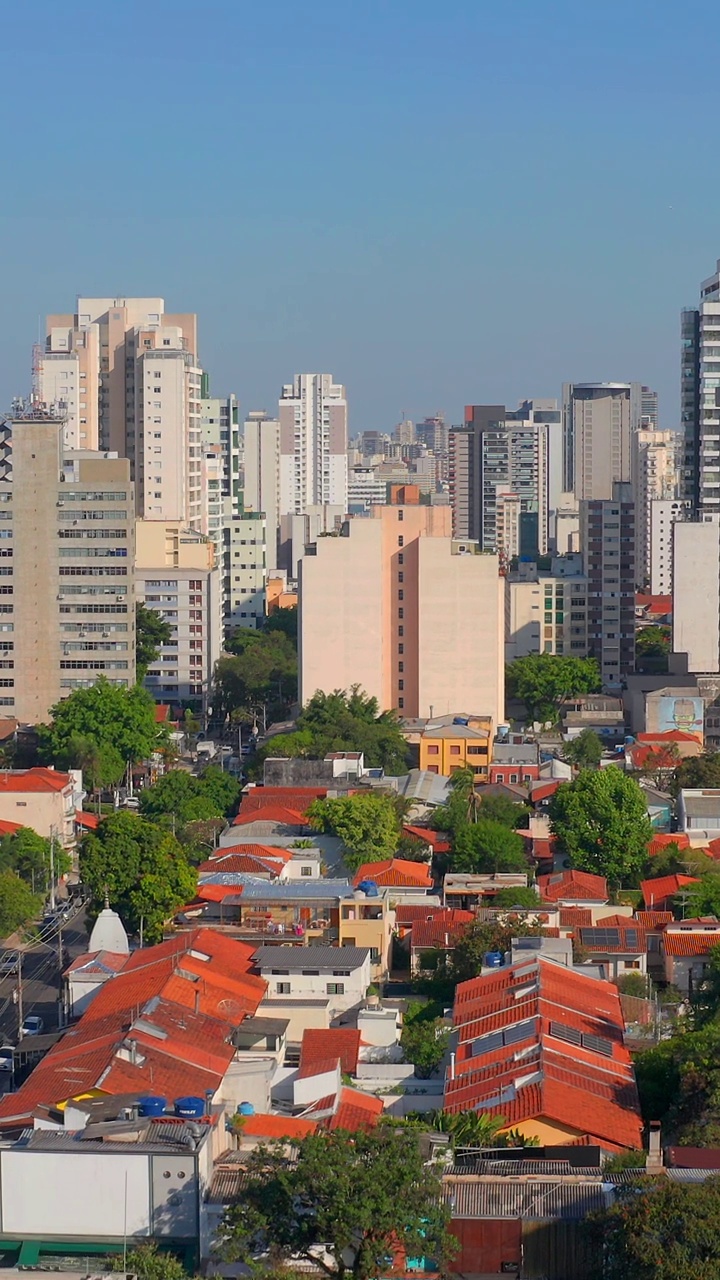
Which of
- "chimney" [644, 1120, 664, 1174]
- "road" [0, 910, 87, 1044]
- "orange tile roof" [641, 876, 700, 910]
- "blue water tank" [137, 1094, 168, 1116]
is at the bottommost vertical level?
"road" [0, 910, 87, 1044]

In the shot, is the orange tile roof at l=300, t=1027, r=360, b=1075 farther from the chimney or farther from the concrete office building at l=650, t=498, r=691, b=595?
the concrete office building at l=650, t=498, r=691, b=595

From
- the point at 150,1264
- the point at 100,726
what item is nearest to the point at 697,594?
the point at 100,726

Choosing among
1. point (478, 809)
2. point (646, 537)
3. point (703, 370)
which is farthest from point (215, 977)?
point (646, 537)

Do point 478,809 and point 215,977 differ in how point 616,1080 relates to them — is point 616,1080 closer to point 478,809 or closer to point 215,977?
point 215,977

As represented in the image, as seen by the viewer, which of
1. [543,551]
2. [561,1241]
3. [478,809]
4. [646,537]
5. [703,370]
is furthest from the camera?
[543,551]

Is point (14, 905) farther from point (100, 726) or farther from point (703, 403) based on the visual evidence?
point (703, 403)

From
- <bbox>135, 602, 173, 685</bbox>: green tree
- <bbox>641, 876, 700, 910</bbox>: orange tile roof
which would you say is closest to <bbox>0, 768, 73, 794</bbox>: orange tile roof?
<bbox>641, 876, 700, 910</bbox>: orange tile roof

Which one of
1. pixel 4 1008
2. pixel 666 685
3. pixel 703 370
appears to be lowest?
pixel 4 1008
